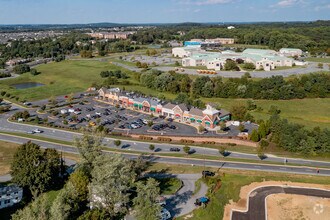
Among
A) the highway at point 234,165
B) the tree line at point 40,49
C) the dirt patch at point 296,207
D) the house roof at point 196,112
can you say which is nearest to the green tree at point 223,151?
the highway at point 234,165

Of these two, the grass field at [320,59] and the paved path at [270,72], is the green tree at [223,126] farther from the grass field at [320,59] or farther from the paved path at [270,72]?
the grass field at [320,59]

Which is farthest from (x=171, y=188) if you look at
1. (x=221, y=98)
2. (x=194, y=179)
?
(x=221, y=98)

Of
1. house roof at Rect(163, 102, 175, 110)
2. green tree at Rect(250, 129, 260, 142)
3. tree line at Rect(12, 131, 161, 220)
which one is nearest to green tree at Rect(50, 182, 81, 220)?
tree line at Rect(12, 131, 161, 220)

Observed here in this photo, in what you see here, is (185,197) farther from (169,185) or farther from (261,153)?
(261,153)

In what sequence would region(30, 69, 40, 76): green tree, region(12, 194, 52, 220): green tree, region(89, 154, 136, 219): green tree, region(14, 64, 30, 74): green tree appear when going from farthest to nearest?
region(14, 64, 30, 74): green tree < region(30, 69, 40, 76): green tree < region(89, 154, 136, 219): green tree < region(12, 194, 52, 220): green tree

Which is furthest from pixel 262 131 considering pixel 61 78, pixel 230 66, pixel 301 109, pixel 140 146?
pixel 61 78

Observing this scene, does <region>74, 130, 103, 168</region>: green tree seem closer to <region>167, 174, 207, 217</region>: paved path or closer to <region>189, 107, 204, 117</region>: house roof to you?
<region>167, 174, 207, 217</region>: paved path

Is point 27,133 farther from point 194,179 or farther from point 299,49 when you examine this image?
point 299,49
